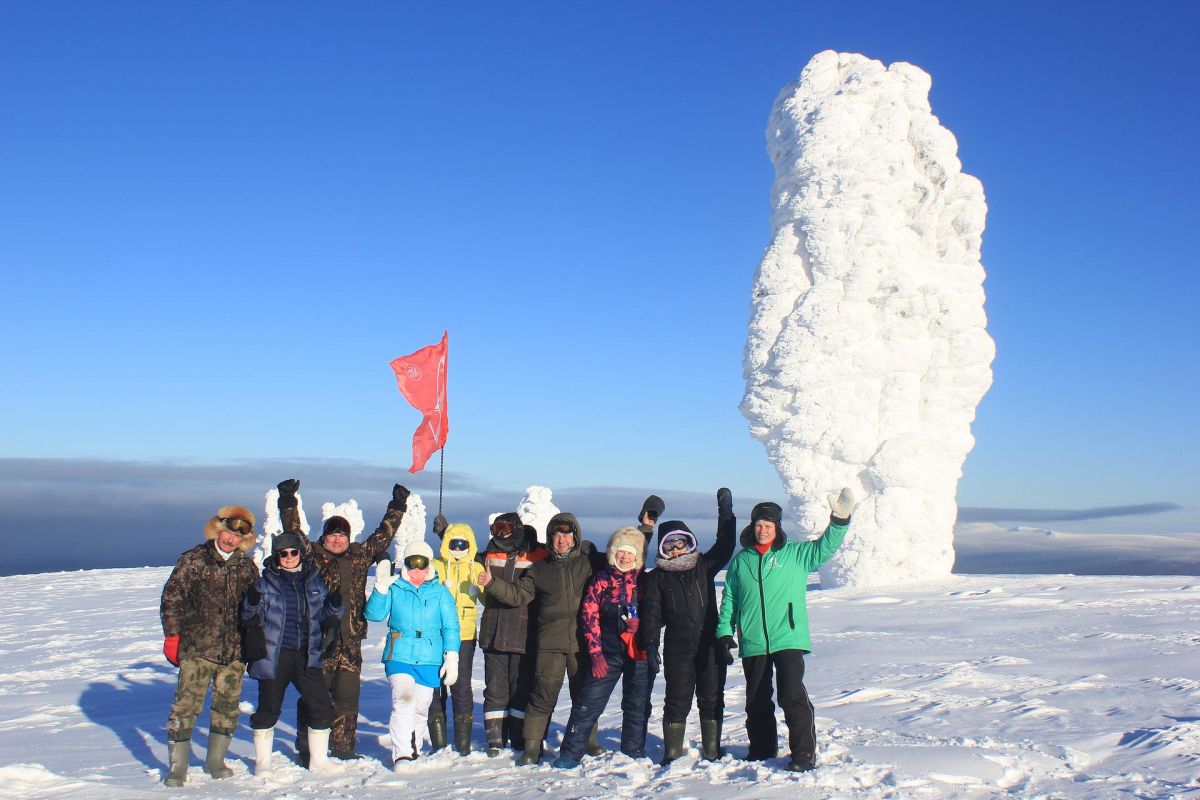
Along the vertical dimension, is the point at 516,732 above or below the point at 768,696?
below

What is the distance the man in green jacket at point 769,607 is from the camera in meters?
5.45

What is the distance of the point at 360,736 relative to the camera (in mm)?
6996

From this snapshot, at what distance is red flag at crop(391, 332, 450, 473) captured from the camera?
10039mm

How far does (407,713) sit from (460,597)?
0.86 metres

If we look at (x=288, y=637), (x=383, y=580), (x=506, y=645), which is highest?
(x=383, y=580)

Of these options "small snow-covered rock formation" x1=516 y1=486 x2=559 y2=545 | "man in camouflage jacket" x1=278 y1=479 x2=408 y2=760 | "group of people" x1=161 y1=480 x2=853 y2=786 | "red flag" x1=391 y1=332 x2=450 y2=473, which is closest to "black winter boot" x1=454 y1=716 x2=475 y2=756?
"group of people" x1=161 y1=480 x2=853 y2=786

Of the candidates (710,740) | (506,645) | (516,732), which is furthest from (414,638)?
(710,740)

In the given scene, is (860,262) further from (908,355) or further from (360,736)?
(360,736)

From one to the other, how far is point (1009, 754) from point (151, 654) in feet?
34.4

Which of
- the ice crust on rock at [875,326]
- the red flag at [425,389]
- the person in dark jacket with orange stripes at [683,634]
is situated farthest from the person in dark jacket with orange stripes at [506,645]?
the ice crust on rock at [875,326]

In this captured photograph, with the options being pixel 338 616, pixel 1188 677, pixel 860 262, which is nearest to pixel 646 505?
pixel 338 616

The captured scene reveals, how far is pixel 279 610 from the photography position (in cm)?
574

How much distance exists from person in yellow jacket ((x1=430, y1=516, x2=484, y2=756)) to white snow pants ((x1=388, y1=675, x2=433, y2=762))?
A: 0.29 meters

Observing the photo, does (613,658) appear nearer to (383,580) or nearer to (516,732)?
(516,732)
